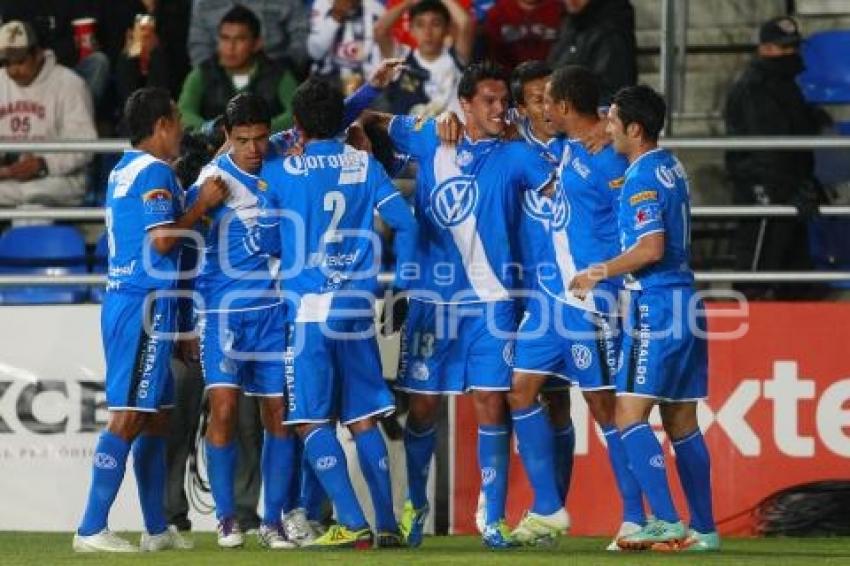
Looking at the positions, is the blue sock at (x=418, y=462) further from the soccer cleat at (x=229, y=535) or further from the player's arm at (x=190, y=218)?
the player's arm at (x=190, y=218)

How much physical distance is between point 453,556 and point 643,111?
2407 mm

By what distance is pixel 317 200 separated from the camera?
10867mm

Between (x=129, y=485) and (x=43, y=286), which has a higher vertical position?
(x=43, y=286)

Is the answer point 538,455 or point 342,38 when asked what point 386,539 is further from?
point 342,38

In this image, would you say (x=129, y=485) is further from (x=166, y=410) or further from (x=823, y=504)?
(x=823, y=504)

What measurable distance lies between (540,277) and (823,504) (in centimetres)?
234

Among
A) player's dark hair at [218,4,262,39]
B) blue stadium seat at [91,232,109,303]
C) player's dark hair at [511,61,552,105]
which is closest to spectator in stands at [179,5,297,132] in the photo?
player's dark hair at [218,4,262,39]

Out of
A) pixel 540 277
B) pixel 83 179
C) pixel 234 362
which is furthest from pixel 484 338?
pixel 83 179

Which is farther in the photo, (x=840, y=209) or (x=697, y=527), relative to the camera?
(x=840, y=209)

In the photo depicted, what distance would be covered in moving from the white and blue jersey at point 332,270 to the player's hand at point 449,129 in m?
0.50

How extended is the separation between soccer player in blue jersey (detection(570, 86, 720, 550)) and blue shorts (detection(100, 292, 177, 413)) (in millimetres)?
2163

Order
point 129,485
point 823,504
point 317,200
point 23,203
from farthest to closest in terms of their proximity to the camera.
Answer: point 23,203, point 129,485, point 823,504, point 317,200

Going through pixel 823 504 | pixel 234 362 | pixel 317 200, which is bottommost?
pixel 823 504

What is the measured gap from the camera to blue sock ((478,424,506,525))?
36.9ft
